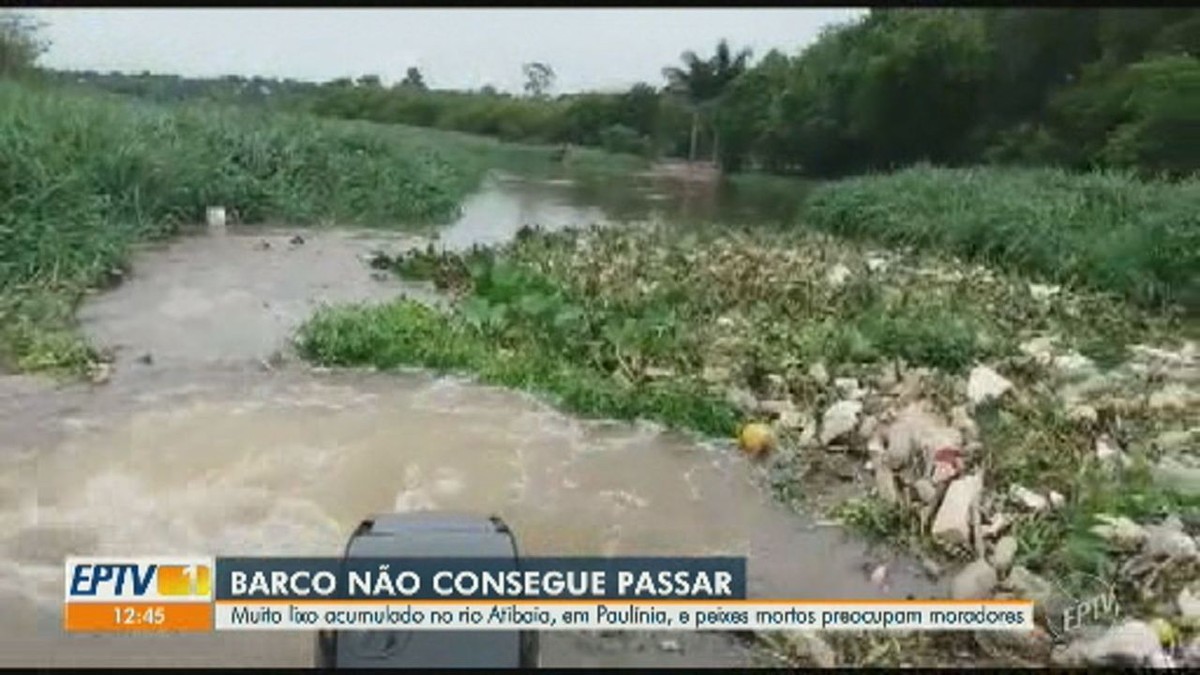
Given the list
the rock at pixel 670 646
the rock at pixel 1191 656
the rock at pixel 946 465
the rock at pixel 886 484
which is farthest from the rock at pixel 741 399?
the rock at pixel 1191 656

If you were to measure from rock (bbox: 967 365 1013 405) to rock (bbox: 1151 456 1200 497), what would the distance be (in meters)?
1.19

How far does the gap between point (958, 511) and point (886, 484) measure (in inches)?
22.1

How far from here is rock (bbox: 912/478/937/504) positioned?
5.62 m

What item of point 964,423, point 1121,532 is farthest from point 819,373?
point 1121,532

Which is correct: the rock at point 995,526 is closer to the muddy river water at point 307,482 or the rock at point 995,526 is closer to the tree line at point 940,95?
the muddy river water at point 307,482

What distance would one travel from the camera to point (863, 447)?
665 cm

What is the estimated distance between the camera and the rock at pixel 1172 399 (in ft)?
23.5

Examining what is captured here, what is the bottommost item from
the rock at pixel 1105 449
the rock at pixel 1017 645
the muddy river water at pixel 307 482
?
the muddy river water at pixel 307 482

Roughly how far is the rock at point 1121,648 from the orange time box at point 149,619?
10.4 ft

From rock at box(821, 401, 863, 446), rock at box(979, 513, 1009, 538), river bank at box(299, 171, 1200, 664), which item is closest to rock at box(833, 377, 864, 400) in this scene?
river bank at box(299, 171, 1200, 664)

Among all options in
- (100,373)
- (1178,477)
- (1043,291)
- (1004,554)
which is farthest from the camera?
(1043,291)

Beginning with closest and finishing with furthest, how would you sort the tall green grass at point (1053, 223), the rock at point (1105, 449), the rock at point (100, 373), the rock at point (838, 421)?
1. the rock at point (1105, 449)
2. the rock at point (838, 421)
3. the rock at point (100, 373)
4. the tall green grass at point (1053, 223)

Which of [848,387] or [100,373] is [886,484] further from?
[100,373]

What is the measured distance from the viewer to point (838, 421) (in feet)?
22.4
